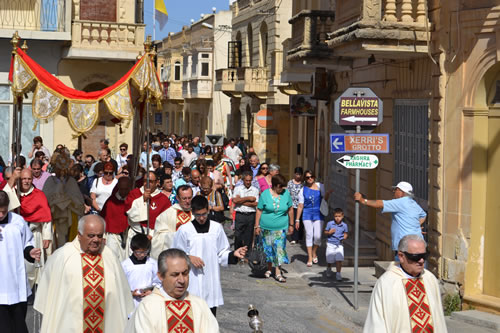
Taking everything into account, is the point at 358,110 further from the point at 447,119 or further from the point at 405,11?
the point at 405,11

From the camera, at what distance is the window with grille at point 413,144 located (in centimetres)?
1462

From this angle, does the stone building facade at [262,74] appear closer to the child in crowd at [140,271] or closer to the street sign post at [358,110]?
the street sign post at [358,110]

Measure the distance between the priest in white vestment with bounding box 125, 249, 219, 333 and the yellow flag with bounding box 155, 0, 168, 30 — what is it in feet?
78.0

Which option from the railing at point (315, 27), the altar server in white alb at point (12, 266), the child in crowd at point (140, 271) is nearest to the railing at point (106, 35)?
the railing at point (315, 27)

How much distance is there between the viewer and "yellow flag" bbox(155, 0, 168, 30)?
29.3m

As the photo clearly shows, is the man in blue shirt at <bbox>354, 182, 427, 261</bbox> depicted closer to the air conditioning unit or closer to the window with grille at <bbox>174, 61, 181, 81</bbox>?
the air conditioning unit

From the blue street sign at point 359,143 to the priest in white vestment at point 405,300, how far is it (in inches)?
234

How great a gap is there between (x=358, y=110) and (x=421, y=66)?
6.80ft

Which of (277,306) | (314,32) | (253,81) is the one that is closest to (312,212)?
(277,306)

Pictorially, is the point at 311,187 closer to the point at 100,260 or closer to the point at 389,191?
the point at 389,191

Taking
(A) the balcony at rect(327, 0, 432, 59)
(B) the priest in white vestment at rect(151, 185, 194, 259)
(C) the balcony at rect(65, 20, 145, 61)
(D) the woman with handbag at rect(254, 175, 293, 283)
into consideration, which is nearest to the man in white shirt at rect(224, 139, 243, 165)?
(C) the balcony at rect(65, 20, 145, 61)

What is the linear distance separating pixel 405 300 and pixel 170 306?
5.75ft

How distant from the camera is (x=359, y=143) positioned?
12.9 meters

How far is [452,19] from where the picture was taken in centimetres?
1302
